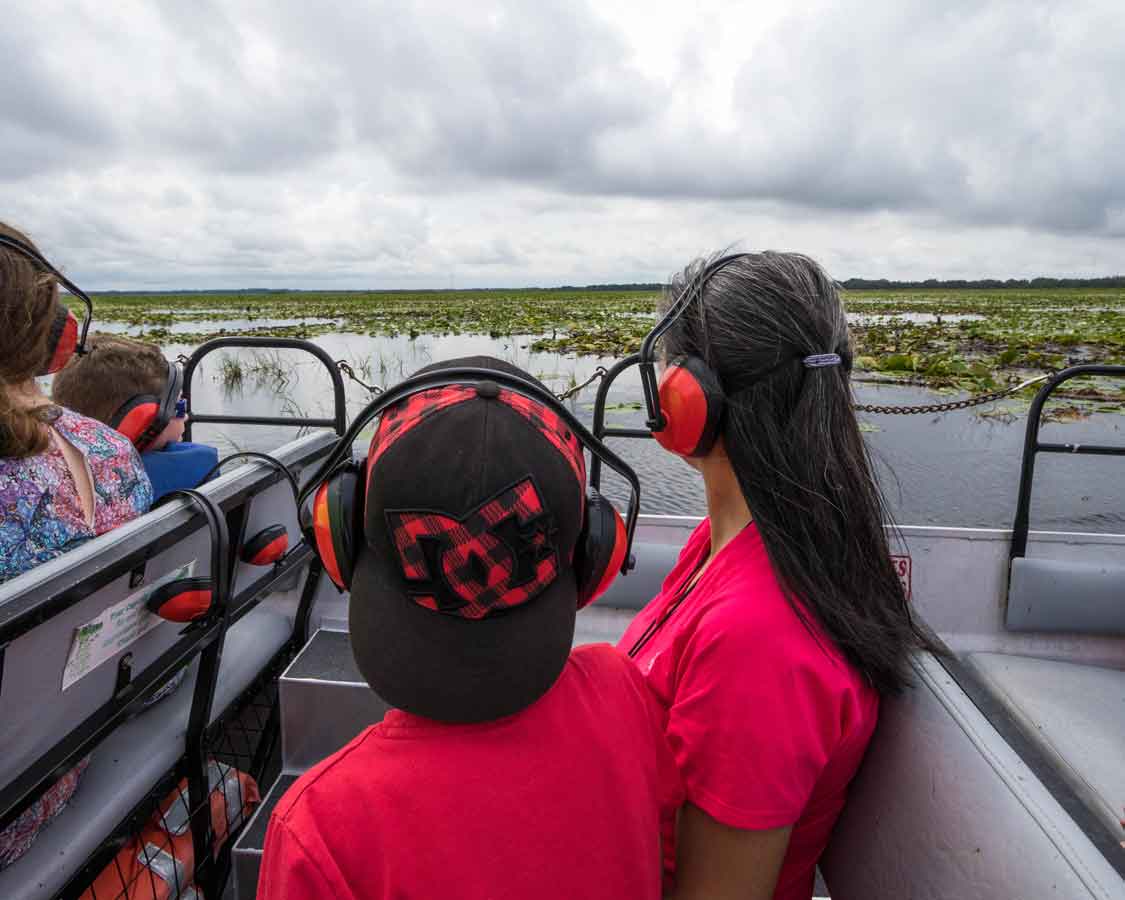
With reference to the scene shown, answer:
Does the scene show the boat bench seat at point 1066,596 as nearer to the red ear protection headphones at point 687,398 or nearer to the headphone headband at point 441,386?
the red ear protection headphones at point 687,398

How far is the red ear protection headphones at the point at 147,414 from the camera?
238 cm

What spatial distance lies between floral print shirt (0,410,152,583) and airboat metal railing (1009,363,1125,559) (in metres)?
2.99

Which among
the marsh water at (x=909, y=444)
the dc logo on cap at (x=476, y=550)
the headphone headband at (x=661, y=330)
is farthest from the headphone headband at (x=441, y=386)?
the marsh water at (x=909, y=444)

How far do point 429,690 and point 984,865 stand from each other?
80 centimetres

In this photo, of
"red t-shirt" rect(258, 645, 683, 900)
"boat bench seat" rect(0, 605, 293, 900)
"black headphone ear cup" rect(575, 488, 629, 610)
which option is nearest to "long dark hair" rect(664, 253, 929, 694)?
"black headphone ear cup" rect(575, 488, 629, 610)

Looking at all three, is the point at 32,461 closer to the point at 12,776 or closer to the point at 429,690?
the point at 12,776

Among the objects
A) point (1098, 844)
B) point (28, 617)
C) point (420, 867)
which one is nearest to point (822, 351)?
point (1098, 844)

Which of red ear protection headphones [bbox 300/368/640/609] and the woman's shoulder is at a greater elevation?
red ear protection headphones [bbox 300/368/640/609]

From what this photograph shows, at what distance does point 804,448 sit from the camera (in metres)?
1.16

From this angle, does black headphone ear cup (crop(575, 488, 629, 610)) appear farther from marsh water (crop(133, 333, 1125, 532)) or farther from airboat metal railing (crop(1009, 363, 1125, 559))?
marsh water (crop(133, 333, 1125, 532))

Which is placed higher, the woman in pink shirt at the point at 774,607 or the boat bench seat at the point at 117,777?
the woman in pink shirt at the point at 774,607

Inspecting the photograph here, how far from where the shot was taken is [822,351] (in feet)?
3.94

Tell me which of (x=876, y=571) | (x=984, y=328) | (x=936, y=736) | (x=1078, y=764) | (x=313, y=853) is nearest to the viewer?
(x=313, y=853)

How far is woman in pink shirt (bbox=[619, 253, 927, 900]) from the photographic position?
3.18 feet
